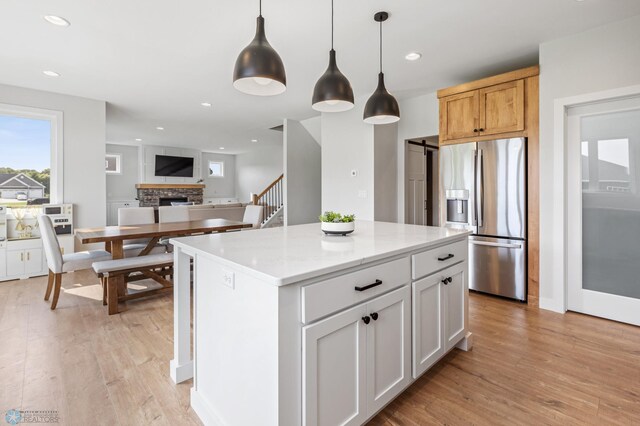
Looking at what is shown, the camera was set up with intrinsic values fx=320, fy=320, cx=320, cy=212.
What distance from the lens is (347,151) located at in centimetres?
494

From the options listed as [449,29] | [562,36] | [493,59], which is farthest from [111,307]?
[562,36]

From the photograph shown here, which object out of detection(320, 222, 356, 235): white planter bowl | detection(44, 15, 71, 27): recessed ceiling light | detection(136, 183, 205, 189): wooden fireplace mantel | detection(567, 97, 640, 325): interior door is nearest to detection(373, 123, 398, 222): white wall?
detection(567, 97, 640, 325): interior door

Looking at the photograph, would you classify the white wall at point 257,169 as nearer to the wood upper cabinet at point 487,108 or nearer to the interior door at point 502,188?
the wood upper cabinet at point 487,108

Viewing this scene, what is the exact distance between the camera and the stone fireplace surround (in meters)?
9.70

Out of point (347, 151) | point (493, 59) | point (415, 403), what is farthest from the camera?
point (347, 151)

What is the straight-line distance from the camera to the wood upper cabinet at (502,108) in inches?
128

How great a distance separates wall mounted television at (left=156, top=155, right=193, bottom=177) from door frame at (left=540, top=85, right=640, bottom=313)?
10.1 meters

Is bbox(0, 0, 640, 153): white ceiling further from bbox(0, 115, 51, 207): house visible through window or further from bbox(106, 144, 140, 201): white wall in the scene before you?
bbox(106, 144, 140, 201): white wall

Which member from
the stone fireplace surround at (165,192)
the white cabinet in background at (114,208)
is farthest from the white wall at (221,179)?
the white cabinet in background at (114,208)

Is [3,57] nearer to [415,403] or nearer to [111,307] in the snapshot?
[111,307]

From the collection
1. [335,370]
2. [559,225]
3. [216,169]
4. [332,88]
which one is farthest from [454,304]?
[216,169]

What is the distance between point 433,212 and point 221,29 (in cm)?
432

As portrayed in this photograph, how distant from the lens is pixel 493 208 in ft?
11.2

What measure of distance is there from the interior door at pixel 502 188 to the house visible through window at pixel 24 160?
5809mm
